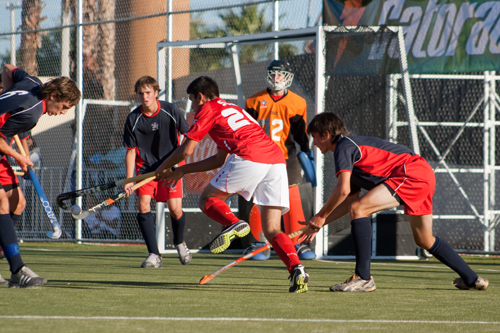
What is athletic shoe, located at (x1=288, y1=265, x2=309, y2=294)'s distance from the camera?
511cm

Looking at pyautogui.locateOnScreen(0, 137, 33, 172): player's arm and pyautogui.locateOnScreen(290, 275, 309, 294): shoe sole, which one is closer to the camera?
pyautogui.locateOnScreen(290, 275, 309, 294): shoe sole

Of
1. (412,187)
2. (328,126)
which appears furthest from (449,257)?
(328,126)

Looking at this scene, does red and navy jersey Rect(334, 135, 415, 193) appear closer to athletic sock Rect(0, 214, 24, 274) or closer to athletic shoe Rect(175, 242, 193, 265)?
athletic sock Rect(0, 214, 24, 274)

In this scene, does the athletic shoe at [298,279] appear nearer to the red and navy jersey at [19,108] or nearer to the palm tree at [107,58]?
the red and navy jersey at [19,108]

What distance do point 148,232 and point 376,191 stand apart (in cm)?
295

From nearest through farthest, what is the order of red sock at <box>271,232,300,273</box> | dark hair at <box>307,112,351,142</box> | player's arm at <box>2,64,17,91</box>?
red sock at <box>271,232,300,273</box>
dark hair at <box>307,112,351,142</box>
player's arm at <box>2,64,17,91</box>

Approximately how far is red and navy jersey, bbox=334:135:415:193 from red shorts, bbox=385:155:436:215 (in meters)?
0.07

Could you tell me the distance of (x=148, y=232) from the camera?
7613 millimetres

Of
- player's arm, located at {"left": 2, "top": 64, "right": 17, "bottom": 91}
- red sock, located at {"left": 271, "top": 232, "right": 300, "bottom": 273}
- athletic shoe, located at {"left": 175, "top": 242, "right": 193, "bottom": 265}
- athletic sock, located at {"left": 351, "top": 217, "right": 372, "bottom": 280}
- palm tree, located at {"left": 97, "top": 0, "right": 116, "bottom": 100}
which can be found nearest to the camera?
red sock, located at {"left": 271, "top": 232, "right": 300, "bottom": 273}

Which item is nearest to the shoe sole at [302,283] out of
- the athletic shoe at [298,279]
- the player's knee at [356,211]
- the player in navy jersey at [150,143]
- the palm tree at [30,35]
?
the athletic shoe at [298,279]

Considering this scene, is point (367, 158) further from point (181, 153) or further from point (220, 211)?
point (181, 153)

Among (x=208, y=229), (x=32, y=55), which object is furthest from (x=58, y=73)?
(x=208, y=229)

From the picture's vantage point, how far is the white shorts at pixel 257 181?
5508mm

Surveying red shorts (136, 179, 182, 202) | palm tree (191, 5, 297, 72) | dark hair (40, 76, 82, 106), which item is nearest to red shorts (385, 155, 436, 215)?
dark hair (40, 76, 82, 106)
